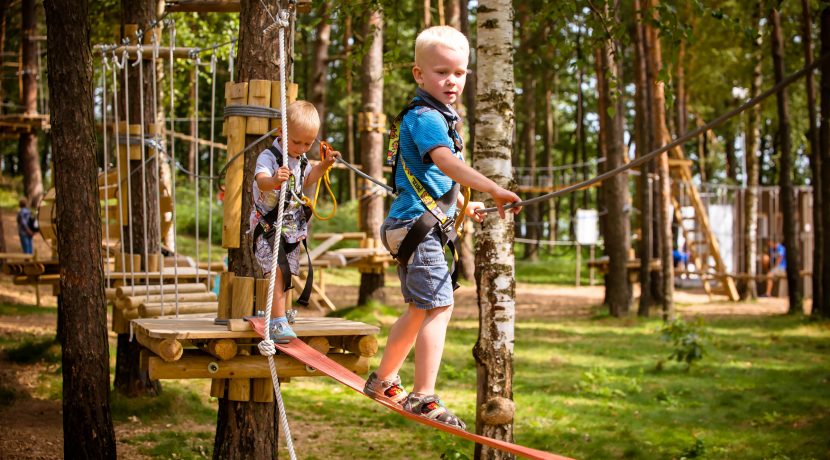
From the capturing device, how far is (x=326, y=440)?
8.42 meters

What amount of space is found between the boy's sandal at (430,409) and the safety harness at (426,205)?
0.51 meters

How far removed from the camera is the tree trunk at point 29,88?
20.0 m

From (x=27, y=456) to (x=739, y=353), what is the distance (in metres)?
9.39

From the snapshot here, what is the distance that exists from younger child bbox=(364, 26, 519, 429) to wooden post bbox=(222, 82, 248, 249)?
5.31 feet

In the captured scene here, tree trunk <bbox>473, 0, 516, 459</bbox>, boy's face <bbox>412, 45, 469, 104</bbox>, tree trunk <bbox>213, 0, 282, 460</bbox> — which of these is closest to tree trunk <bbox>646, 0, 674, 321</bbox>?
tree trunk <bbox>473, 0, 516, 459</bbox>

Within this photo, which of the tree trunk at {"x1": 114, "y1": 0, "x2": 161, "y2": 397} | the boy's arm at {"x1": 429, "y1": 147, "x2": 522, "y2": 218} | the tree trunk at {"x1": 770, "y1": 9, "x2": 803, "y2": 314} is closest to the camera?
the boy's arm at {"x1": 429, "y1": 147, "x2": 522, "y2": 218}

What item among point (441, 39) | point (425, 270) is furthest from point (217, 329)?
point (441, 39)

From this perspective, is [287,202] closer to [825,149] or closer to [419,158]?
[419,158]

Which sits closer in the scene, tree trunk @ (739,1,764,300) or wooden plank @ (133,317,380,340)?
wooden plank @ (133,317,380,340)

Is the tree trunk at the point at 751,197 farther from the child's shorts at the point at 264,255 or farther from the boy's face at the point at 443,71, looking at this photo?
the boy's face at the point at 443,71

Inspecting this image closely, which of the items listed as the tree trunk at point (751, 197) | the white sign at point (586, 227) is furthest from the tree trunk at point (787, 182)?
the white sign at point (586, 227)

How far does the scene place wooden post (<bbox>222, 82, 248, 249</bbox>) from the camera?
531cm

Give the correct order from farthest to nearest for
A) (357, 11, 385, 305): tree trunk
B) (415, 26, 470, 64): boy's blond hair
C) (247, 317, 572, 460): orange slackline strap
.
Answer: (357, 11, 385, 305): tree trunk, (415, 26, 470, 64): boy's blond hair, (247, 317, 572, 460): orange slackline strap

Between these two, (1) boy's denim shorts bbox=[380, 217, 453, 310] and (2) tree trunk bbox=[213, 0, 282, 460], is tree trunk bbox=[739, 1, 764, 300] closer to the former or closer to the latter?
(2) tree trunk bbox=[213, 0, 282, 460]
